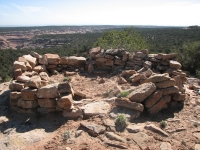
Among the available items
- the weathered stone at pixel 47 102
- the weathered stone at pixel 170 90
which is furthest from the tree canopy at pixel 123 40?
the weathered stone at pixel 47 102

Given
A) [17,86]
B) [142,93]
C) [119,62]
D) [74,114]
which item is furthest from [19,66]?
[142,93]

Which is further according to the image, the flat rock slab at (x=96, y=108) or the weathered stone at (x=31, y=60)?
the weathered stone at (x=31, y=60)

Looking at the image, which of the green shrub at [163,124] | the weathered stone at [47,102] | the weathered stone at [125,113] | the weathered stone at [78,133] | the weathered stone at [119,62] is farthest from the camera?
the weathered stone at [119,62]

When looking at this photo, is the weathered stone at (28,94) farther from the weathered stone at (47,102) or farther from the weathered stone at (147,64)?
the weathered stone at (147,64)

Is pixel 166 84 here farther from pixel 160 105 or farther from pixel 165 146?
pixel 165 146

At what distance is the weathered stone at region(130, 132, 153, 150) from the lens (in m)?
5.49

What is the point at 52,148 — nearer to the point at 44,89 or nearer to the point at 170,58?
the point at 44,89

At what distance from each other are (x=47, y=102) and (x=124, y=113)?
2.96 metres

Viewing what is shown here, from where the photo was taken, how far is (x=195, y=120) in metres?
6.96

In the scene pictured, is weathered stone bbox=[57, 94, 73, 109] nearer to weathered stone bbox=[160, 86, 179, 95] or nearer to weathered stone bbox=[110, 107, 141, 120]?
weathered stone bbox=[110, 107, 141, 120]

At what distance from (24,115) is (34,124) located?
76 cm

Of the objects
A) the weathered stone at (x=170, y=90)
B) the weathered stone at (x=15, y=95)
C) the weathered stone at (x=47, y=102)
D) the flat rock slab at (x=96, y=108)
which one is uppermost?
the weathered stone at (x=170, y=90)

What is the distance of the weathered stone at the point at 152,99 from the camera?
Result: 7.24m

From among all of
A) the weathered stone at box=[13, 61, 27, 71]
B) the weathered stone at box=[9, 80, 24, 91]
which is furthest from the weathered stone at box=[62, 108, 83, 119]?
the weathered stone at box=[13, 61, 27, 71]
